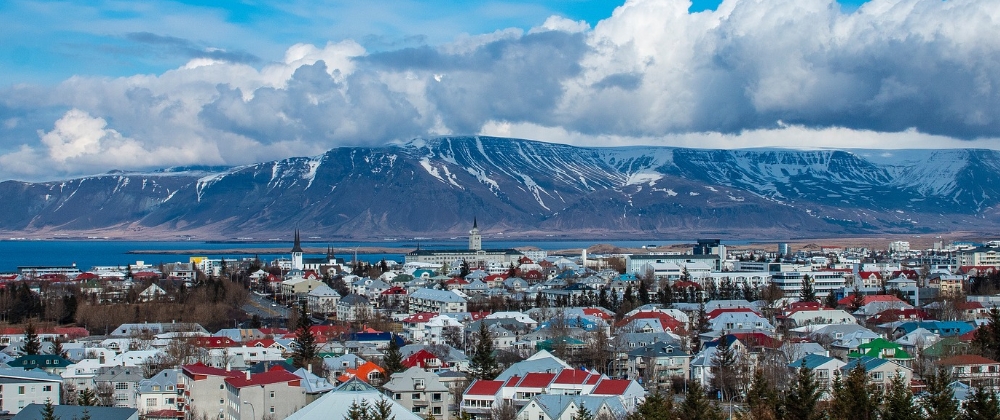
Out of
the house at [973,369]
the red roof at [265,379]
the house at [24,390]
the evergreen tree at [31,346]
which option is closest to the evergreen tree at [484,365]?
the red roof at [265,379]

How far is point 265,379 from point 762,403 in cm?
1161

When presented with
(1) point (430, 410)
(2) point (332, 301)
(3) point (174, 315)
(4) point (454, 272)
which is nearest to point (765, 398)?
(1) point (430, 410)

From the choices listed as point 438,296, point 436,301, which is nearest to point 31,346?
point 436,301

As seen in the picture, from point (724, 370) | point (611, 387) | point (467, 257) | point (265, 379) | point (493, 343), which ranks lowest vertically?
point (493, 343)

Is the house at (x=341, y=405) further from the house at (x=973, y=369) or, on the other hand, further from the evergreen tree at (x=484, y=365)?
the house at (x=973, y=369)

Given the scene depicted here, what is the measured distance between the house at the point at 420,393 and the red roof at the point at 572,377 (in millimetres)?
2950

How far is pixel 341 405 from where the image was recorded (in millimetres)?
27031

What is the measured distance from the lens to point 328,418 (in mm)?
26484

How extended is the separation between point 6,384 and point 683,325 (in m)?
30.5

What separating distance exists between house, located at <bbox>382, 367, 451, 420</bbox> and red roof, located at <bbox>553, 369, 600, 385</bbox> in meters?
2.95

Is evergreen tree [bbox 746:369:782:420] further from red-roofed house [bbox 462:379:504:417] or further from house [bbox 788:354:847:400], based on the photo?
house [bbox 788:354:847:400]

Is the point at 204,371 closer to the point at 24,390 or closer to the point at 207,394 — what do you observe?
the point at 207,394

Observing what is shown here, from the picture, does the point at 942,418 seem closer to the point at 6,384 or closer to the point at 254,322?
the point at 6,384

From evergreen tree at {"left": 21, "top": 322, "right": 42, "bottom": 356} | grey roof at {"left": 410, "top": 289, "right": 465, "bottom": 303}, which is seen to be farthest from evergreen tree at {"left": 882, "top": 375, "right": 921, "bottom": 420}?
grey roof at {"left": 410, "top": 289, "right": 465, "bottom": 303}
